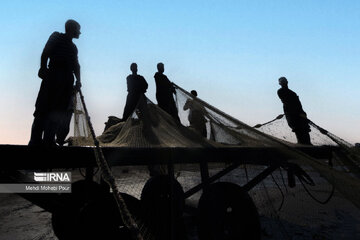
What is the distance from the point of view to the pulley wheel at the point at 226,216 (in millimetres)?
4484

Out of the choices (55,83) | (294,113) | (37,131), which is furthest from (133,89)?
(294,113)

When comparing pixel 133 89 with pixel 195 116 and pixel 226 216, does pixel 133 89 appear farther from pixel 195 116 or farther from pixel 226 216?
pixel 226 216

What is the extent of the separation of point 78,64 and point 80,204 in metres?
2.06

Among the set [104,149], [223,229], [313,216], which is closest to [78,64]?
[104,149]

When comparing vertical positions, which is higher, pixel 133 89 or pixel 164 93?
pixel 133 89

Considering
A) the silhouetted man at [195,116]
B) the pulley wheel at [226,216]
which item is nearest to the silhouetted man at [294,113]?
the silhouetted man at [195,116]

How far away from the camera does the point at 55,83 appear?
3.55 meters

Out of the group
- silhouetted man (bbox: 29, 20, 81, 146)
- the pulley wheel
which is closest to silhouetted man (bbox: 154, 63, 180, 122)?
the pulley wheel

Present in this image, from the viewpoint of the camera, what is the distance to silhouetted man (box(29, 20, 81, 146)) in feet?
11.0

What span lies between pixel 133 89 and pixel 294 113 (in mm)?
4219

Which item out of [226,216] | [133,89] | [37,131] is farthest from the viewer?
[133,89]

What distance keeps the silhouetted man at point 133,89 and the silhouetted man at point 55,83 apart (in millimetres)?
2477

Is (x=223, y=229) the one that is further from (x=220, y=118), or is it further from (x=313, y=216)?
(x=313, y=216)

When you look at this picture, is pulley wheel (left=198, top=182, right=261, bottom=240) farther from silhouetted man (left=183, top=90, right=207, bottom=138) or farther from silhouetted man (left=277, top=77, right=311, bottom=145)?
silhouetted man (left=277, top=77, right=311, bottom=145)
